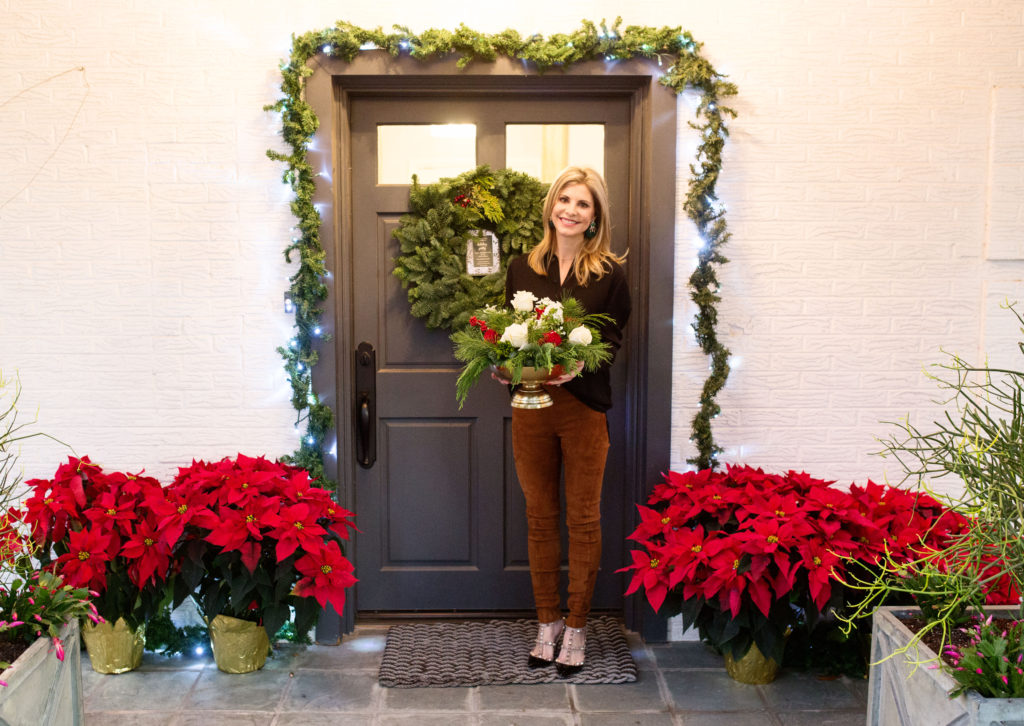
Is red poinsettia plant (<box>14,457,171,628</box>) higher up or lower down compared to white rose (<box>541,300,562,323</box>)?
lower down

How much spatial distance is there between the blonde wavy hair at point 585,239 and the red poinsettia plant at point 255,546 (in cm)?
111

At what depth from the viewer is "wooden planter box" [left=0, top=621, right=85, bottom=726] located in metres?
1.65

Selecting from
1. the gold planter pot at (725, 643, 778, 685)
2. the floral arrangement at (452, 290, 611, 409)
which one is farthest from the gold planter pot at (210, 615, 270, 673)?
the gold planter pot at (725, 643, 778, 685)

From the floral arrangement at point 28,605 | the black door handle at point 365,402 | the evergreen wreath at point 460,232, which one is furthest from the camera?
the black door handle at point 365,402

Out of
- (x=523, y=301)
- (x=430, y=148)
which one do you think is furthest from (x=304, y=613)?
(x=430, y=148)

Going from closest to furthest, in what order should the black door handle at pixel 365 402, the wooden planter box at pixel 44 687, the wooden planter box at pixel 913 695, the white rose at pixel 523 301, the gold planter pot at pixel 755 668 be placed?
the wooden planter box at pixel 913 695, the wooden planter box at pixel 44 687, the white rose at pixel 523 301, the gold planter pot at pixel 755 668, the black door handle at pixel 365 402

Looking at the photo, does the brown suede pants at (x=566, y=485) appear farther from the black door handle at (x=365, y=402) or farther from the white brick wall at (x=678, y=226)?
the black door handle at (x=365, y=402)

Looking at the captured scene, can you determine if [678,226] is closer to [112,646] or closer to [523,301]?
[523,301]

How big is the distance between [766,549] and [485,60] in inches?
75.7

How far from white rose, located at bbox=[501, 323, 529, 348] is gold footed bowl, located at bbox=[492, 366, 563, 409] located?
9 centimetres

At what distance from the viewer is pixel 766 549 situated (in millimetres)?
2525

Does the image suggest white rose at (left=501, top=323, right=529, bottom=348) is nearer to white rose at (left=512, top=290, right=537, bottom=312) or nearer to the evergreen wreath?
white rose at (left=512, top=290, right=537, bottom=312)

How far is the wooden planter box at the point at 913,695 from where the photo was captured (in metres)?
1.53

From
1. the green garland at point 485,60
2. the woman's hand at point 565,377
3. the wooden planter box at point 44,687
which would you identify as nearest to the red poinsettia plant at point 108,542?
the green garland at point 485,60
